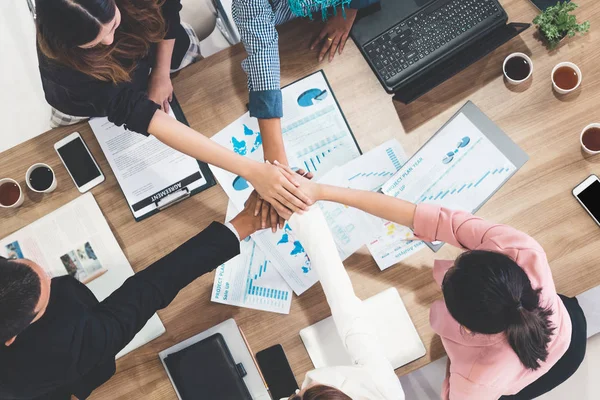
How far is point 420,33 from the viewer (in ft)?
4.59

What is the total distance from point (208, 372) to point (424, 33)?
1096 millimetres

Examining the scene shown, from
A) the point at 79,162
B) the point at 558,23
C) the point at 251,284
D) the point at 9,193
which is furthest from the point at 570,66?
the point at 9,193

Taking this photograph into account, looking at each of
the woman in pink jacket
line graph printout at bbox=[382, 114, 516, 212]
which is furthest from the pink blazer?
line graph printout at bbox=[382, 114, 516, 212]

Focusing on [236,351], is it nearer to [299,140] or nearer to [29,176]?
[299,140]

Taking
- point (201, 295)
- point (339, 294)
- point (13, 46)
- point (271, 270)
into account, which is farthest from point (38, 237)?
point (13, 46)

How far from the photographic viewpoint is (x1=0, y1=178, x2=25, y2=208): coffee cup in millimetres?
1460

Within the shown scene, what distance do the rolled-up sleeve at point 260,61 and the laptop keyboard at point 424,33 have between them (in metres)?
0.27

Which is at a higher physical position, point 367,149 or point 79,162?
point 79,162

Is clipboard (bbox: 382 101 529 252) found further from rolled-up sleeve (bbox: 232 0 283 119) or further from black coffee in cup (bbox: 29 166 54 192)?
black coffee in cup (bbox: 29 166 54 192)

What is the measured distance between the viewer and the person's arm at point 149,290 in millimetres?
1226

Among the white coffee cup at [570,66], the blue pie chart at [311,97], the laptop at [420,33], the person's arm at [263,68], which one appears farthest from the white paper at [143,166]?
the white coffee cup at [570,66]

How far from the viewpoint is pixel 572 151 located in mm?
1422

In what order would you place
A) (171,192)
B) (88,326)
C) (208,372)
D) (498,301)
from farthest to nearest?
(171,192) < (208,372) < (88,326) < (498,301)

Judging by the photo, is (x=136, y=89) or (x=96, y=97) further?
(x=136, y=89)
